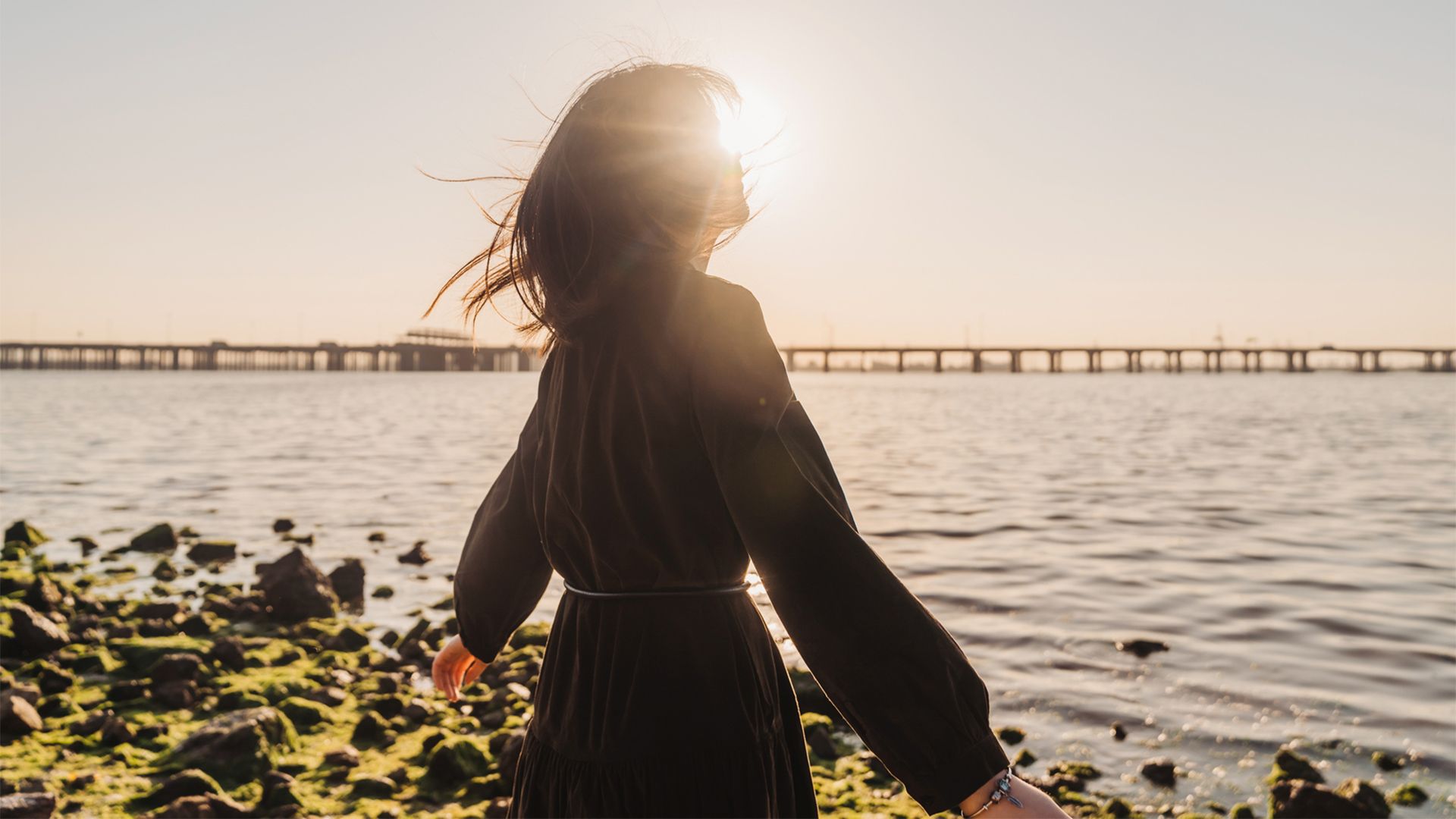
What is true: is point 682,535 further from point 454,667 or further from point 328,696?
point 328,696

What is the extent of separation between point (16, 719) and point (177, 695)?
851 millimetres

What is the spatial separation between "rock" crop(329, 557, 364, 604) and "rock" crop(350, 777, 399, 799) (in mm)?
4728

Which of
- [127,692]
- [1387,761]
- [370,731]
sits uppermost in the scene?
[127,692]

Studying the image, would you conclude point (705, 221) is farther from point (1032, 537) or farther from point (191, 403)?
point (191, 403)

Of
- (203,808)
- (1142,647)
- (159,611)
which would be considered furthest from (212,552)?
(1142,647)

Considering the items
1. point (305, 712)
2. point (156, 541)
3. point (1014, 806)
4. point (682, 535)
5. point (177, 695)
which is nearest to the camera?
point (1014, 806)

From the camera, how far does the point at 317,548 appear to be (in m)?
12.1

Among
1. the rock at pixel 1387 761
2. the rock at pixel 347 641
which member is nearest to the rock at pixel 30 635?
the rock at pixel 347 641

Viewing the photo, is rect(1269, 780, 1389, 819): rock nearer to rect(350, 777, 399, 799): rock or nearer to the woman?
the woman

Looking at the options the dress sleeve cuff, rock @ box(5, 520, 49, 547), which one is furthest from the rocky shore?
rock @ box(5, 520, 49, 547)

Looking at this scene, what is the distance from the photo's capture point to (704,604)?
163 centimetres

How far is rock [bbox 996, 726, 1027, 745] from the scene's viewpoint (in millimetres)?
5746

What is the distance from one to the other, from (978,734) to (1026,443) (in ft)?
89.6

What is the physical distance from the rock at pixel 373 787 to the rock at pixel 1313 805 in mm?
4430
